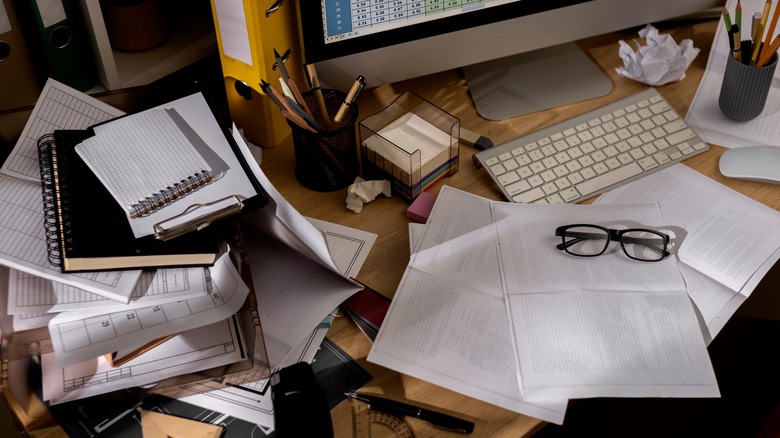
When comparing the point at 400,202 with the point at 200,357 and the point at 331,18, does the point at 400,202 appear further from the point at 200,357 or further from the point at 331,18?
the point at 200,357

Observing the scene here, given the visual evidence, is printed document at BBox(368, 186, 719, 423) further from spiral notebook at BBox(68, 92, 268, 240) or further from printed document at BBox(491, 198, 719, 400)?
spiral notebook at BBox(68, 92, 268, 240)

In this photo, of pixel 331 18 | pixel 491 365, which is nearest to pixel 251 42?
pixel 331 18

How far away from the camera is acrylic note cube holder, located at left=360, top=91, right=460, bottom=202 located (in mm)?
1059

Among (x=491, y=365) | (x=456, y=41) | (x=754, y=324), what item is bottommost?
(x=754, y=324)

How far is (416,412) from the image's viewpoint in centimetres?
84

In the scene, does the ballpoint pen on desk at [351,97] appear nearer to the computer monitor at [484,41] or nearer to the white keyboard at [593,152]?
the computer monitor at [484,41]

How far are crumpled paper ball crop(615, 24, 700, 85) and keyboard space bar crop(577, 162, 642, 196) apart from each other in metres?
0.23

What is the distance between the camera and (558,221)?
3.34 feet

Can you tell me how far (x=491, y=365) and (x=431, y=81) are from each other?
583mm

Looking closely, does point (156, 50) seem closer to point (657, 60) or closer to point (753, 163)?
point (657, 60)

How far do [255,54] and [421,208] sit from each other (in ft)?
1.03

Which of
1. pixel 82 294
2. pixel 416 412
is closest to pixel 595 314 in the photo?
pixel 416 412

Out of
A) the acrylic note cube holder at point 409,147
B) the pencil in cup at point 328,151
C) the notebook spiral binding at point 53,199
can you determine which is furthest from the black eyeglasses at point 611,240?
the notebook spiral binding at point 53,199

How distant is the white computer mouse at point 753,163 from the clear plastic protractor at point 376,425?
64cm
